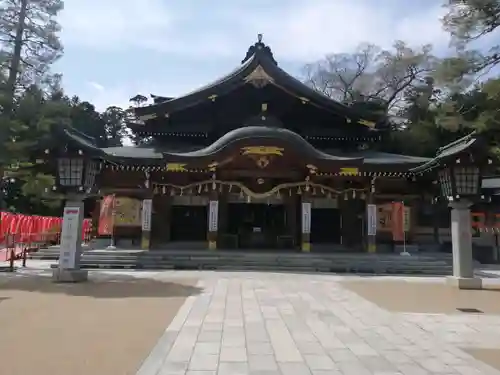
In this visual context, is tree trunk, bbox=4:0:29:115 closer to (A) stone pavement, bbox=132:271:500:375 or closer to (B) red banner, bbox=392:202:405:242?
(A) stone pavement, bbox=132:271:500:375

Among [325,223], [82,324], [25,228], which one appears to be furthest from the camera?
[325,223]

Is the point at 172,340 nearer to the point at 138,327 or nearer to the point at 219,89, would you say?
the point at 138,327

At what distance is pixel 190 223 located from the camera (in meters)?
20.8

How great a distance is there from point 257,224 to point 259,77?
745cm

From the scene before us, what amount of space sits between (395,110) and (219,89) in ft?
79.4

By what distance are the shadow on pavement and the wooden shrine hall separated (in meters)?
5.92

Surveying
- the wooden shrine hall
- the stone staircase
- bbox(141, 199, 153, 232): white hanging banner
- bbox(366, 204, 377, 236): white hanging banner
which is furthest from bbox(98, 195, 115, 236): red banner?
bbox(366, 204, 377, 236): white hanging banner

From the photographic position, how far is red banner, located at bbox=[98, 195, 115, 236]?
20297 millimetres

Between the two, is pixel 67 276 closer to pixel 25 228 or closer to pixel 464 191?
pixel 25 228

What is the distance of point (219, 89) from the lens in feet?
70.4

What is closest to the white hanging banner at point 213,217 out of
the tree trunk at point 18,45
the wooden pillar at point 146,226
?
the wooden pillar at point 146,226

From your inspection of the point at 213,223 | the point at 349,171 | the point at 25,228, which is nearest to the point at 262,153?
the point at 213,223

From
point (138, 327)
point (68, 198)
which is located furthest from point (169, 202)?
point (138, 327)

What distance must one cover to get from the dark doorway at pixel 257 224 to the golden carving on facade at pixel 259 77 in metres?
6.28
